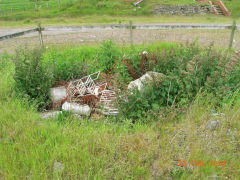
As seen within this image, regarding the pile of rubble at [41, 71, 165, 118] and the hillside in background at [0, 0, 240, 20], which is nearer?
the pile of rubble at [41, 71, 165, 118]

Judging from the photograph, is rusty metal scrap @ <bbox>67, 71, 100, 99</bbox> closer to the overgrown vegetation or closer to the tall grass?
the tall grass

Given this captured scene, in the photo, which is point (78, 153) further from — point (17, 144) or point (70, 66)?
point (70, 66)

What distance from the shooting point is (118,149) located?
8.63ft

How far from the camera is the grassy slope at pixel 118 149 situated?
7.65ft

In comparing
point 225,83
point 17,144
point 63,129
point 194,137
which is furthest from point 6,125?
point 225,83

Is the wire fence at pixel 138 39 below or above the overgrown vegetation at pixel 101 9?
below

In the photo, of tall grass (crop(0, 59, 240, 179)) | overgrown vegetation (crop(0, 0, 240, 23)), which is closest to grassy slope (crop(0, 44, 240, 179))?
tall grass (crop(0, 59, 240, 179))

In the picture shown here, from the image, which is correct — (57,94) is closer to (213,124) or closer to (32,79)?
(32,79)

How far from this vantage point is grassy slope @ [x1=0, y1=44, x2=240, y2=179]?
7.65 feet

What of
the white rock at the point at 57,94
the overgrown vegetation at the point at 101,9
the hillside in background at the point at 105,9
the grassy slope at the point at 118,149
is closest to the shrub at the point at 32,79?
the white rock at the point at 57,94

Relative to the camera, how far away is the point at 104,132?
298 cm

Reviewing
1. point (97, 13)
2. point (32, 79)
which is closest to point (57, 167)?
point (32, 79)
